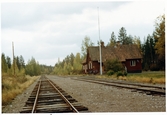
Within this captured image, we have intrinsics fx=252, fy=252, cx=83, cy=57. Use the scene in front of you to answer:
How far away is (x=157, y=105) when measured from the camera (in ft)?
25.9

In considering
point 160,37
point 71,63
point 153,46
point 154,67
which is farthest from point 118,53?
point 160,37

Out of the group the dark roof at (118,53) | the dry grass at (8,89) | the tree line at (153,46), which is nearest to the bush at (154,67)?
the tree line at (153,46)

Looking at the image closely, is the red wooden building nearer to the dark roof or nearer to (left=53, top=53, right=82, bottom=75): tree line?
the dark roof

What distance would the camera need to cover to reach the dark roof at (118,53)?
1157 cm

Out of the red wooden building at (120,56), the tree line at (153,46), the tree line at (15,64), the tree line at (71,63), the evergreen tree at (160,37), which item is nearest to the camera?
the tree line at (15,64)

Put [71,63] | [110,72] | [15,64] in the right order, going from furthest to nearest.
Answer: [110,72], [71,63], [15,64]

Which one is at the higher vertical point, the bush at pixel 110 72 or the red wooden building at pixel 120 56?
the red wooden building at pixel 120 56

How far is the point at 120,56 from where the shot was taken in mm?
12781

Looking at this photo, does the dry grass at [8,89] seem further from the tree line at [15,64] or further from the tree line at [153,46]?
the tree line at [153,46]

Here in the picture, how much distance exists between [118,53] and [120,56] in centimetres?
29

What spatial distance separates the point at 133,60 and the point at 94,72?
482cm

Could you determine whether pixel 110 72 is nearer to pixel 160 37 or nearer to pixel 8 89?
pixel 160 37

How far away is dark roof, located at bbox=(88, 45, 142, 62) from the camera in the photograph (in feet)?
38.0

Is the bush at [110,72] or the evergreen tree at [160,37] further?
the bush at [110,72]
